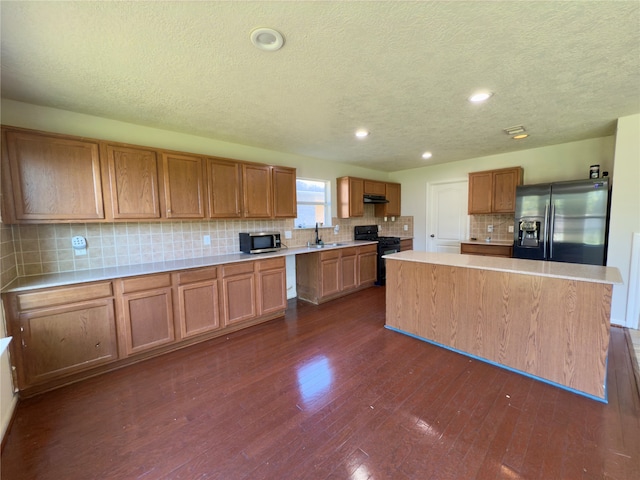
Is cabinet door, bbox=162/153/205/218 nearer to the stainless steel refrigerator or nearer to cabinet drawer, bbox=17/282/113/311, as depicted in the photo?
cabinet drawer, bbox=17/282/113/311

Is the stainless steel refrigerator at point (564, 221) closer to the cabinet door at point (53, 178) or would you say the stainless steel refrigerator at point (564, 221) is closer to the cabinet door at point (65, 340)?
the cabinet door at point (65, 340)

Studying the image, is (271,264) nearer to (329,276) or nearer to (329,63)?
(329,276)

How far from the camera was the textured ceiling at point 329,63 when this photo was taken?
1.33 metres

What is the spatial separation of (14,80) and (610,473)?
4549 mm

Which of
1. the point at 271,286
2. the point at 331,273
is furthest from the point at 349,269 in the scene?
the point at 271,286

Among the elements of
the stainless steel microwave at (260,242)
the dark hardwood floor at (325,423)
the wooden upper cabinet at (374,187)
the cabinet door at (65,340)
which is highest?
the wooden upper cabinet at (374,187)

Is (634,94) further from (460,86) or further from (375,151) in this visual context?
(375,151)

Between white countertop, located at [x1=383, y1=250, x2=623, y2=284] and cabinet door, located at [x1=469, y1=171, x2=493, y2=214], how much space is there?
2048 mm

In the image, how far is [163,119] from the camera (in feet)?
8.78

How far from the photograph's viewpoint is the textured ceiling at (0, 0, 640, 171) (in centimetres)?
133

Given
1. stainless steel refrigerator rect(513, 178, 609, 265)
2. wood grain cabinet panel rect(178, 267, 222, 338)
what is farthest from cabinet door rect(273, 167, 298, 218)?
stainless steel refrigerator rect(513, 178, 609, 265)

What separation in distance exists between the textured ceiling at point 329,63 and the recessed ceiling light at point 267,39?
5 centimetres

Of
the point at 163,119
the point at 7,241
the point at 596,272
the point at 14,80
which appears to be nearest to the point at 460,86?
the point at 596,272

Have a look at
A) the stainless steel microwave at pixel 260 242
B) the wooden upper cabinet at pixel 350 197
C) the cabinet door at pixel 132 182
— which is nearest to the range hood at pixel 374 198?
the wooden upper cabinet at pixel 350 197
